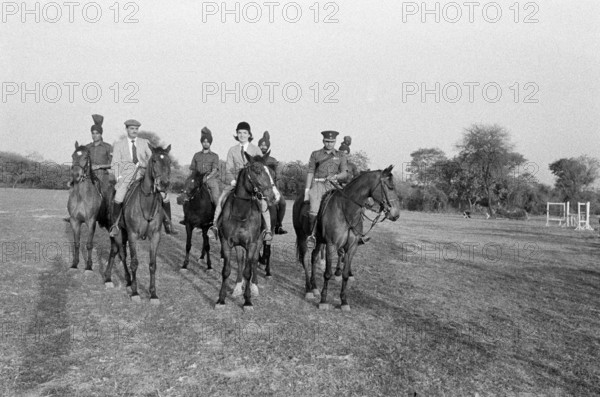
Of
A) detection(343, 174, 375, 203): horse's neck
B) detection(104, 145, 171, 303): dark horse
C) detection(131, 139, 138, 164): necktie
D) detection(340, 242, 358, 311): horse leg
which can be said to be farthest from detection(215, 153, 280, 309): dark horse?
detection(131, 139, 138, 164): necktie

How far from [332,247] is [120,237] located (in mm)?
4271

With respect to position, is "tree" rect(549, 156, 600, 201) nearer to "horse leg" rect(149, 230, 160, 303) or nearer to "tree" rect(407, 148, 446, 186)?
"tree" rect(407, 148, 446, 186)

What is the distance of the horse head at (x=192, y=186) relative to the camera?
430 inches

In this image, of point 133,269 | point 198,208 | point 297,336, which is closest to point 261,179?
point 297,336

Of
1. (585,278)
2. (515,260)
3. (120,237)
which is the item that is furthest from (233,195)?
(515,260)

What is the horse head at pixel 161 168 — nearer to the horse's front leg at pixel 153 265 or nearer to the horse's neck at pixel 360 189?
the horse's front leg at pixel 153 265

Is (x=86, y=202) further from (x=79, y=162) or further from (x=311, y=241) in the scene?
(x=311, y=241)

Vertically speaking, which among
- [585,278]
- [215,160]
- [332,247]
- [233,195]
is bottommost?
[585,278]

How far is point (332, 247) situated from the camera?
25.6ft

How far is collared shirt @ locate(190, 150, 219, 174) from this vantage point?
11.5 m

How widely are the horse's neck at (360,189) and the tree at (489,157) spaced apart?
159 feet

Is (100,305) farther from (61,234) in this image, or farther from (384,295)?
(61,234)

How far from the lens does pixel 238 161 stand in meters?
7.97

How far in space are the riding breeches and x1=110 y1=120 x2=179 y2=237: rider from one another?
2.84 m
